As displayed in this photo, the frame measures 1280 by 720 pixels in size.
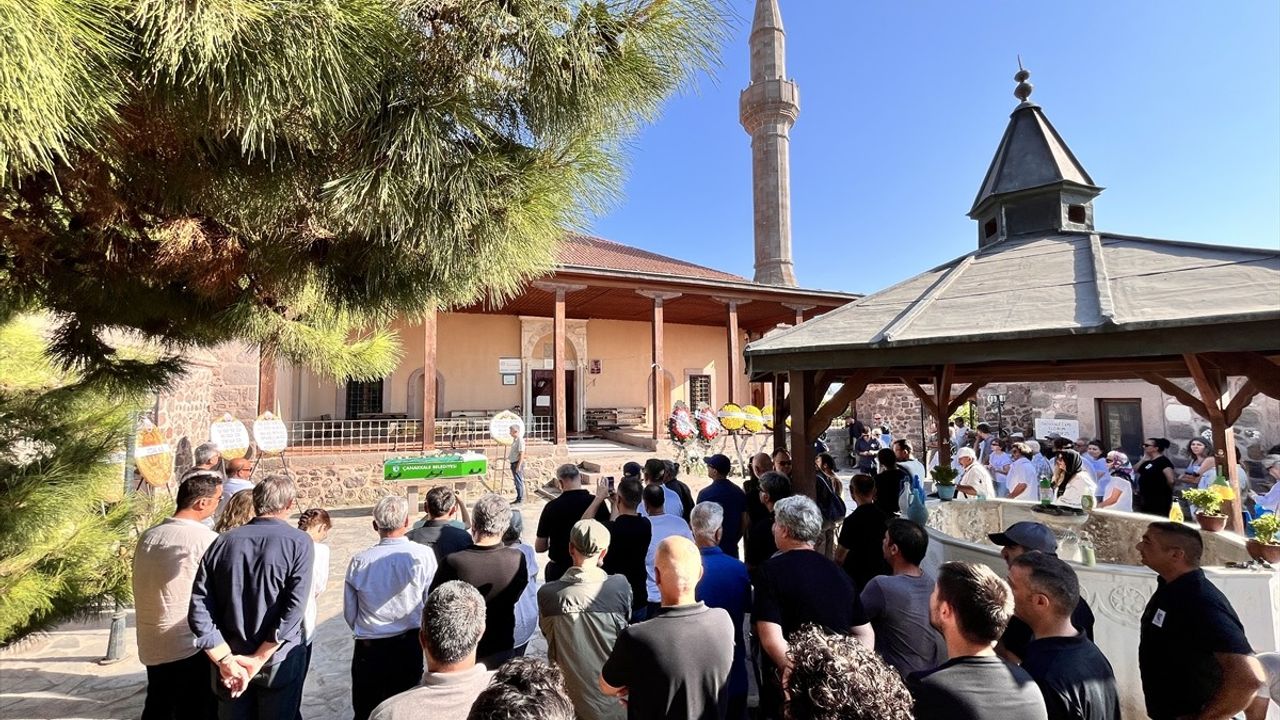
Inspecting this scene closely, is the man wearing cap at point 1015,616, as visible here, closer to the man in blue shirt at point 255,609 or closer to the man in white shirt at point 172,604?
the man in blue shirt at point 255,609

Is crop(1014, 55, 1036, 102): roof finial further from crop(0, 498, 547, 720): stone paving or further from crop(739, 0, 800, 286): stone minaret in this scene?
crop(739, 0, 800, 286): stone minaret

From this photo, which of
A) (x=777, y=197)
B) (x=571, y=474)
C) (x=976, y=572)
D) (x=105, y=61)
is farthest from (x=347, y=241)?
(x=777, y=197)

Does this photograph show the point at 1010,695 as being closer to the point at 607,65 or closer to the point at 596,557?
the point at 596,557

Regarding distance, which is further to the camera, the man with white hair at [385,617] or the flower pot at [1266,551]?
the flower pot at [1266,551]

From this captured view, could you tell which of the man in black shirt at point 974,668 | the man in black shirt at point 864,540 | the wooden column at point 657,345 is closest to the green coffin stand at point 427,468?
the wooden column at point 657,345

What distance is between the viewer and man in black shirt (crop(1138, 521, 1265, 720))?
1929mm

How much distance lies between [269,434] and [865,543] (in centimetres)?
866

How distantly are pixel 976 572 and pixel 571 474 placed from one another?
8.65ft

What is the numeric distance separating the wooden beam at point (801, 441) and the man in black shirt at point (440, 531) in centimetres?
239

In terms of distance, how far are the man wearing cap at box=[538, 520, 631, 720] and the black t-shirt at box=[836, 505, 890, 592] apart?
1634 millimetres

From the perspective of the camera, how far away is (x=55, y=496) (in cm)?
246

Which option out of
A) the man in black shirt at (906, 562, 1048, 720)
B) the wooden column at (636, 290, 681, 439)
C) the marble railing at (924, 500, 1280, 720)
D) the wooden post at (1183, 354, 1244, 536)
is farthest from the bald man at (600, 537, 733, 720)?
the wooden column at (636, 290, 681, 439)

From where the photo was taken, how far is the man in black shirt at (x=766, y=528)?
11.8 ft

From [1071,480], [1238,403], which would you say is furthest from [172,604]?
[1238,403]
